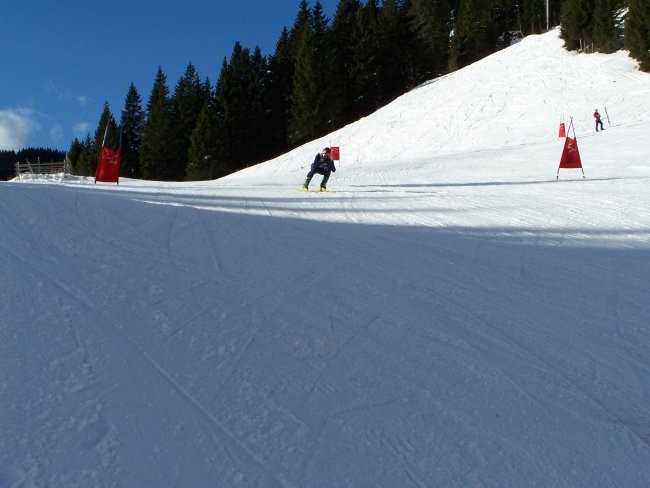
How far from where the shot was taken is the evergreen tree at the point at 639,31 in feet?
122

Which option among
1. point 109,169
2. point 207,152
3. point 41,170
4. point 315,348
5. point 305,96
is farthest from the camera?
point 305,96

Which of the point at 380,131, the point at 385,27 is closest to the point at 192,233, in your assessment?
the point at 380,131

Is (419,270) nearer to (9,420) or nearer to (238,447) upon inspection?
(238,447)

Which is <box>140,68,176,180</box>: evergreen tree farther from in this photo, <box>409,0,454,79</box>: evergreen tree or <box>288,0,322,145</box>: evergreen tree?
<box>409,0,454,79</box>: evergreen tree

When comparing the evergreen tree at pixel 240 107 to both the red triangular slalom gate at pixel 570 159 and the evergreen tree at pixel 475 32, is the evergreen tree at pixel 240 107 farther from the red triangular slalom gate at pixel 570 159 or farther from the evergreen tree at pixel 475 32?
the red triangular slalom gate at pixel 570 159

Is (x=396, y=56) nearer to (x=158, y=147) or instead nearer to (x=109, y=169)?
(x=158, y=147)

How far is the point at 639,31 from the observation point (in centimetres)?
3794

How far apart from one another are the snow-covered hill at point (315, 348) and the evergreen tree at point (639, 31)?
32.4m

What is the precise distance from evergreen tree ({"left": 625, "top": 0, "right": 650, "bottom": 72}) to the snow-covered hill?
1275 inches

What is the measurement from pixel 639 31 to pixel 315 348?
41.9m

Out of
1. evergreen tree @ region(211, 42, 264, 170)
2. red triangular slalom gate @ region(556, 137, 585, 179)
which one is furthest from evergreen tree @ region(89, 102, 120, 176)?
red triangular slalom gate @ region(556, 137, 585, 179)

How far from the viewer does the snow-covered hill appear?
3104mm

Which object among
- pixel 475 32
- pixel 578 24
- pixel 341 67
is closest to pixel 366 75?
pixel 341 67

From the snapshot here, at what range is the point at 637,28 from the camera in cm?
3822
